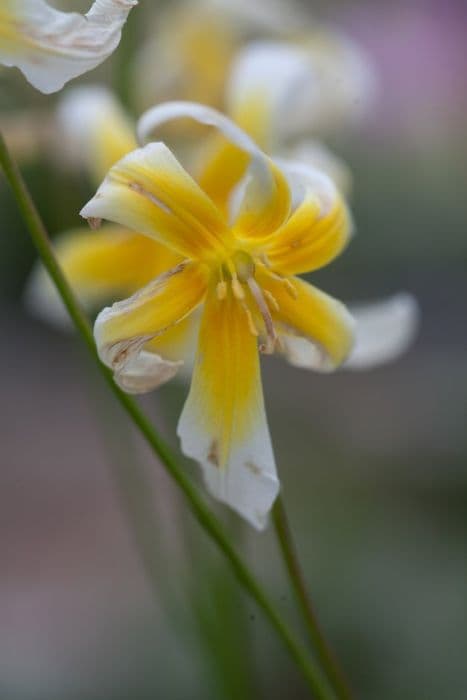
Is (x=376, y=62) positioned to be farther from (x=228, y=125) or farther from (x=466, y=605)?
(x=228, y=125)

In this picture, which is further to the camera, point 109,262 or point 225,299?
point 109,262

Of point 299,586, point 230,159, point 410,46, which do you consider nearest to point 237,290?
point 299,586

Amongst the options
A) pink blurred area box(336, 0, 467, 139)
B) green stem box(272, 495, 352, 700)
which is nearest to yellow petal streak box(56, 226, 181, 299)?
green stem box(272, 495, 352, 700)

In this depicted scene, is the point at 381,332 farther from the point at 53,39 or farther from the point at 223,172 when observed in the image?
the point at 53,39

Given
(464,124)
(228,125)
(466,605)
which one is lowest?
(464,124)

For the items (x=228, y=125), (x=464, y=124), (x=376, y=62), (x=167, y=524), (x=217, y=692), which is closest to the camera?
(x=228, y=125)

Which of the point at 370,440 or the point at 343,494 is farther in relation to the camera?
the point at 370,440

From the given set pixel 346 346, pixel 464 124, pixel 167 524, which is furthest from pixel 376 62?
pixel 346 346
